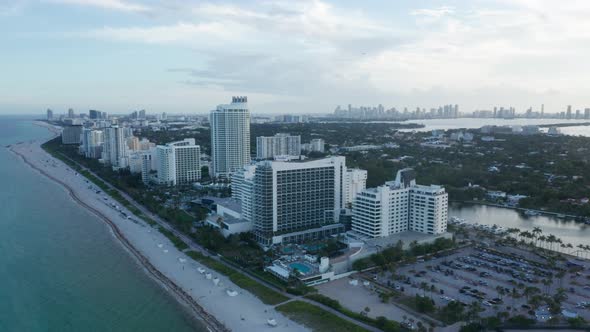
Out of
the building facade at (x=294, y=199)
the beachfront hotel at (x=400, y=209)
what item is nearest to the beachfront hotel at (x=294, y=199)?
the building facade at (x=294, y=199)

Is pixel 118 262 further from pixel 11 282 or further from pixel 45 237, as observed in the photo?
pixel 45 237

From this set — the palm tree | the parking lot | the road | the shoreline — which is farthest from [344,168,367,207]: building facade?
the shoreline

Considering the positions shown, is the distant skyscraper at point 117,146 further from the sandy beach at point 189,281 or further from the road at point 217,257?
the sandy beach at point 189,281

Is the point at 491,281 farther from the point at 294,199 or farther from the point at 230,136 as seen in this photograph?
the point at 230,136

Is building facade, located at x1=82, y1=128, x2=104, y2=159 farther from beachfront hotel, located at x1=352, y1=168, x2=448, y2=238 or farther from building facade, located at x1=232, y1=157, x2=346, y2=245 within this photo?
beachfront hotel, located at x1=352, y1=168, x2=448, y2=238

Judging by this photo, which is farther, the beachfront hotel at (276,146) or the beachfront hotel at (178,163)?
the beachfront hotel at (276,146)

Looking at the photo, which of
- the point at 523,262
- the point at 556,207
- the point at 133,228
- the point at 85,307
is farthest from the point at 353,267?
the point at 556,207

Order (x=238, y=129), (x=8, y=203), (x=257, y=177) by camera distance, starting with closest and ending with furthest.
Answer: (x=257, y=177)
(x=8, y=203)
(x=238, y=129)
